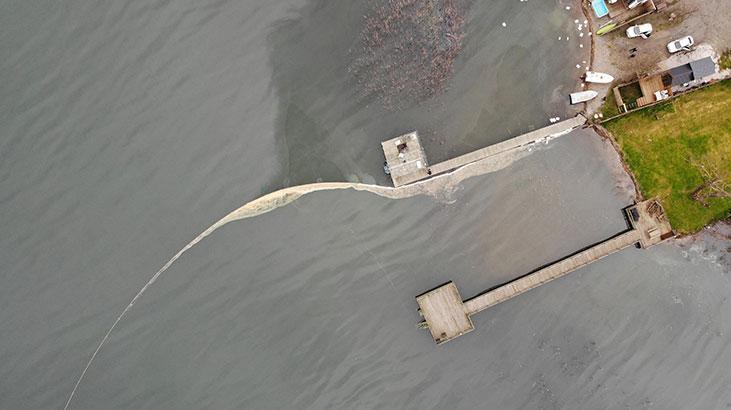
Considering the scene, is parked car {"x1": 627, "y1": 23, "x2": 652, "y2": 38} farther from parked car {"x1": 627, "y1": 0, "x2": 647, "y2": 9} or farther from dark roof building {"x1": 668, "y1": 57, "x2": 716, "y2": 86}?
dark roof building {"x1": 668, "y1": 57, "x2": 716, "y2": 86}

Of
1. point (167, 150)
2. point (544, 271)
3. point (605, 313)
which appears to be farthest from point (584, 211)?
point (167, 150)

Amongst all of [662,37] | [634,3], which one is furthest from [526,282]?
[634,3]

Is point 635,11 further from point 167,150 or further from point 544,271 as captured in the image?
point 167,150

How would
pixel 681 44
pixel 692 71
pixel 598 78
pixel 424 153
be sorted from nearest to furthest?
pixel 692 71
pixel 681 44
pixel 598 78
pixel 424 153

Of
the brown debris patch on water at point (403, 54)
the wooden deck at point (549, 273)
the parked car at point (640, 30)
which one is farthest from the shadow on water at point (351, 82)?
the parked car at point (640, 30)

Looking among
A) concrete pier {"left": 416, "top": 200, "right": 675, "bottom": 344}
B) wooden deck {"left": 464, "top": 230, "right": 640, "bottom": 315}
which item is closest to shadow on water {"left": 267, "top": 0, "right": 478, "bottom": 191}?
concrete pier {"left": 416, "top": 200, "right": 675, "bottom": 344}

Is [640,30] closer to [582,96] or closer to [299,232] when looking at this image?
[582,96]
